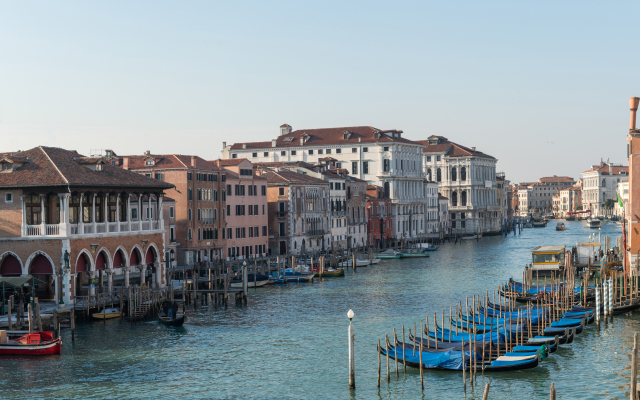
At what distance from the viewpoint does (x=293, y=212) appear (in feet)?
192

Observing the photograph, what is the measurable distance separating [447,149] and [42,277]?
81017 mm

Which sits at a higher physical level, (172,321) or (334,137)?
(334,137)

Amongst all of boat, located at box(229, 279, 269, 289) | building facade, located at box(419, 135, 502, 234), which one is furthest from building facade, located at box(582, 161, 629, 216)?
boat, located at box(229, 279, 269, 289)

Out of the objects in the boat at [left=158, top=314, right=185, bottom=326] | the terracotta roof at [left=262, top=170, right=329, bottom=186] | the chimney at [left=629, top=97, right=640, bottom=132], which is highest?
the chimney at [left=629, top=97, right=640, bottom=132]

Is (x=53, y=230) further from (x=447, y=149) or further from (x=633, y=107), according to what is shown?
(x=447, y=149)

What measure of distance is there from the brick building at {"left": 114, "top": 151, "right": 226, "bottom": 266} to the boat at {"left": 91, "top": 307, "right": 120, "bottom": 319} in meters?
15.6

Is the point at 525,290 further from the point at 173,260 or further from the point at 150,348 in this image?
the point at 173,260

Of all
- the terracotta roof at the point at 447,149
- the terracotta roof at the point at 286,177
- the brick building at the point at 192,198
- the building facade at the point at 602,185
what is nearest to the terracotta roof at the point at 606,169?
the building facade at the point at 602,185

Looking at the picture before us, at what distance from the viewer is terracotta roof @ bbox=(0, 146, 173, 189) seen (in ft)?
99.0

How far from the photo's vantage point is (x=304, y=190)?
60.2 metres

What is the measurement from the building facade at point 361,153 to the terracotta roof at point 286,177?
1906 centimetres

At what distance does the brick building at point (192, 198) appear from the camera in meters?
47.3

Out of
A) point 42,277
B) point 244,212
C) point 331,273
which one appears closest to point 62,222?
point 42,277

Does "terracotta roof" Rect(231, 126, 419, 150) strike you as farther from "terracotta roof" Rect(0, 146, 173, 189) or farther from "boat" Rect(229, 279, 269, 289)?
"terracotta roof" Rect(0, 146, 173, 189)
